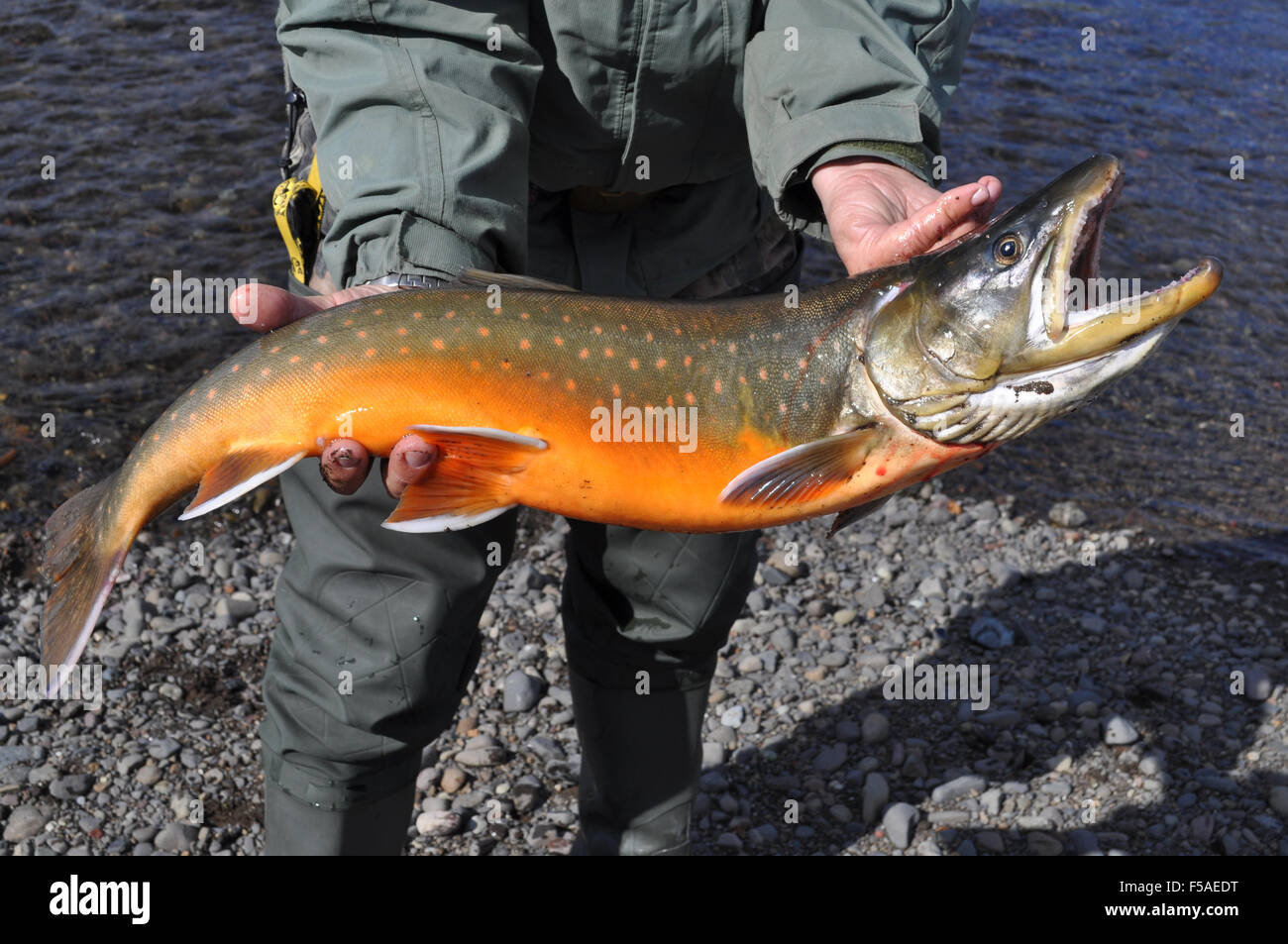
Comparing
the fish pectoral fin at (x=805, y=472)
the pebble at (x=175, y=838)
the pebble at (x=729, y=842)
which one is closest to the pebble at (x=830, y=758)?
the pebble at (x=729, y=842)

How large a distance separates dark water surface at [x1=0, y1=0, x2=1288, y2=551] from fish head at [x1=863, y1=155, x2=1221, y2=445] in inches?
152

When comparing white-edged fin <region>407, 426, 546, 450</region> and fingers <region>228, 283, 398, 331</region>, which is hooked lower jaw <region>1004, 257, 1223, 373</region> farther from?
fingers <region>228, 283, 398, 331</region>

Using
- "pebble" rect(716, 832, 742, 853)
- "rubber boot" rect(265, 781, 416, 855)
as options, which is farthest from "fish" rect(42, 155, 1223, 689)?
"pebble" rect(716, 832, 742, 853)

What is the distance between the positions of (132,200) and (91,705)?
454 cm

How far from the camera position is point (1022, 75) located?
429 inches

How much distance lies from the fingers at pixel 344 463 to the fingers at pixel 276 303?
0.29 m

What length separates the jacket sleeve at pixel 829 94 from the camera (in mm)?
3012

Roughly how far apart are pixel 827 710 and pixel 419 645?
234cm

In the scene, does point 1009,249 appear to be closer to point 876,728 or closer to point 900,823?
point 900,823

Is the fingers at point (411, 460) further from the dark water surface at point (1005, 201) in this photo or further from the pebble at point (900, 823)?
the dark water surface at point (1005, 201)

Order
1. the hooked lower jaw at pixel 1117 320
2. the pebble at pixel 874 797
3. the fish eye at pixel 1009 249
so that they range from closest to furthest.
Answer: the hooked lower jaw at pixel 1117 320
the fish eye at pixel 1009 249
the pebble at pixel 874 797

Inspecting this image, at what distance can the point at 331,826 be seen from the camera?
321cm

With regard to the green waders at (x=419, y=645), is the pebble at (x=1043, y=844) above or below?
below
